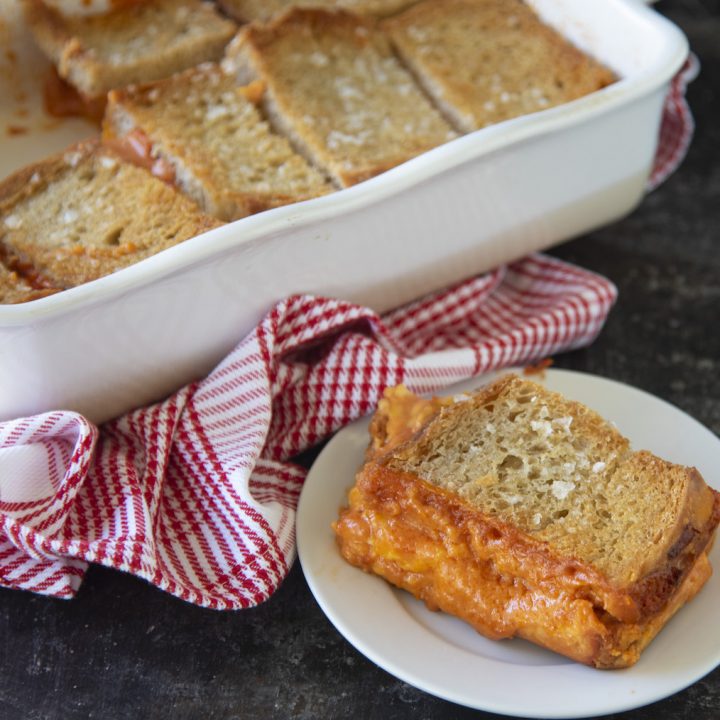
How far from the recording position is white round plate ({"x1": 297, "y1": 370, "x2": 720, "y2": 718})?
1620mm

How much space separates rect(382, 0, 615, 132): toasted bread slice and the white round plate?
3.45 ft

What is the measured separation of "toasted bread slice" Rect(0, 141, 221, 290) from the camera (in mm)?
2146

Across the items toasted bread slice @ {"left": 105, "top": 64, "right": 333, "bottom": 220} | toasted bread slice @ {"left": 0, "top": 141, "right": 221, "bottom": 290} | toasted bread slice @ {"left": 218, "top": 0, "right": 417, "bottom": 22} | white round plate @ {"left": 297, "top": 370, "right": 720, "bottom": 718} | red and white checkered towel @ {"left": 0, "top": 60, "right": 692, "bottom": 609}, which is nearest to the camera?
white round plate @ {"left": 297, "top": 370, "right": 720, "bottom": 718}

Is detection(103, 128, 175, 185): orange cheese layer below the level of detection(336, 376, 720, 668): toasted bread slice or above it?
above

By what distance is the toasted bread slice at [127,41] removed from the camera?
A: 2.62 metres

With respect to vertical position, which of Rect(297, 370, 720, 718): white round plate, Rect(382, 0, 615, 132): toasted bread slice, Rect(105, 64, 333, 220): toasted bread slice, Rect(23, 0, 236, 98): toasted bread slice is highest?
Rect(23, 0, 236, 98): toasted bread slice

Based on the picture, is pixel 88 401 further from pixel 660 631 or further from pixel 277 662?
pixel 660 631

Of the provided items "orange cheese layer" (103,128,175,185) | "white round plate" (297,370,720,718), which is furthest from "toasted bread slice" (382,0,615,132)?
"white round plate" (297,370,720,718)

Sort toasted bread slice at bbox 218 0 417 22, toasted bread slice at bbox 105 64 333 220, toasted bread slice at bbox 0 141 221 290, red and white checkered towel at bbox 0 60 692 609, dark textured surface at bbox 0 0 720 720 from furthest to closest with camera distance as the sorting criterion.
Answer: toasted bread slice at bbox 218 0 417 22, toasted bread slice at bbox 105 64 333 220, toasted bread slice at bbox 0 141 221 290, red and white checkered towel at bbox 0 60 692 609, dark textured surface at bbox 0 0 720 720

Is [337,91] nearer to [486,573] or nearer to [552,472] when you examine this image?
[552,472]

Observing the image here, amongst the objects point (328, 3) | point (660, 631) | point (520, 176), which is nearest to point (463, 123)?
point (520, 176)

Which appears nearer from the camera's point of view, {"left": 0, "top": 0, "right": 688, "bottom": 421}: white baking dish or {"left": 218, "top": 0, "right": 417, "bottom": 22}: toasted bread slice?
{"left": 0, "top": 0, "right": 688, "bottom": 421}: white baking dish

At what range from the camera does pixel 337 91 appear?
2607 millimetres

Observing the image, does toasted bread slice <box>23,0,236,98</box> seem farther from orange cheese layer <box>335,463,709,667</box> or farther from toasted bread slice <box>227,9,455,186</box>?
orange cheese layer <box>335,463,709,667</box>
